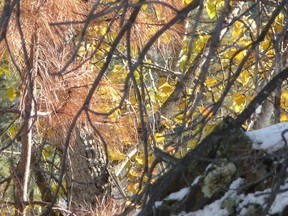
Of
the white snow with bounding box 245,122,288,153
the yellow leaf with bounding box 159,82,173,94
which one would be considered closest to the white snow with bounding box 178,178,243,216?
the white snow with bounding box 245,122,288,153

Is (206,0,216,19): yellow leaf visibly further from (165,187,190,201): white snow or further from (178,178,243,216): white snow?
(178,178,243,216): white snow

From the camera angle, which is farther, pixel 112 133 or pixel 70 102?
pixel 112 133

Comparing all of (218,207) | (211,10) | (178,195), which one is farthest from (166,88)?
(218,207)

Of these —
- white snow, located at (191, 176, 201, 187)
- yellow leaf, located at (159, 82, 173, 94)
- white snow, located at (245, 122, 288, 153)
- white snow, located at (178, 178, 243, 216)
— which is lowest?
white snow, located at (178, 178, 243, 216)

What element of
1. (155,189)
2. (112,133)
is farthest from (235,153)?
(112,133)

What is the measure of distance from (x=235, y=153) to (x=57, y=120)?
1.57 meters

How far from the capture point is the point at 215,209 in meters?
1.86

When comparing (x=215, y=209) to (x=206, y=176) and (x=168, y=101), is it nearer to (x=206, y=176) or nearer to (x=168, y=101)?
(x=206, y=176)

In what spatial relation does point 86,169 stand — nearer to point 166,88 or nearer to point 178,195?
point 166,88

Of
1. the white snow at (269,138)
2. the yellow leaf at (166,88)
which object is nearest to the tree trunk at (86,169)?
the yellow leaf at (166,88)

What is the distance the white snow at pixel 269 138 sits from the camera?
1.88 meters

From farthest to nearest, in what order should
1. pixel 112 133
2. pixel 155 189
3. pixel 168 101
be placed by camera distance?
pixel 168 101 → pixel 112 133 → pixel 155 189

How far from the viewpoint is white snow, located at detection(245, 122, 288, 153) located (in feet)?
6.18

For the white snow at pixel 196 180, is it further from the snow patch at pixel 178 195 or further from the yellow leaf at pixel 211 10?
the yellow leaf at pixel 211 10
